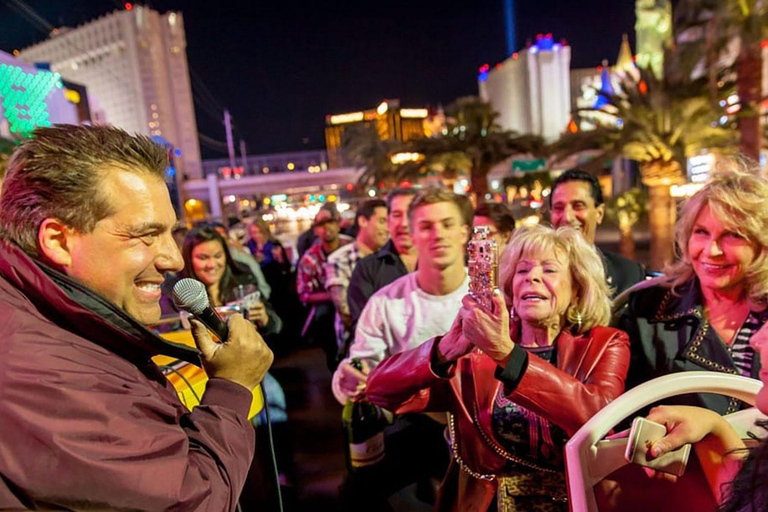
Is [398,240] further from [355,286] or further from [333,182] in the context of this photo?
[333,182]

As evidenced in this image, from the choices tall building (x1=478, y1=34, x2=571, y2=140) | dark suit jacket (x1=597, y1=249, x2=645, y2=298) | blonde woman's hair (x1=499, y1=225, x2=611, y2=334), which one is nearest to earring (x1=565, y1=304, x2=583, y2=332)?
blonde woman's hair (x1=499, y1=225, x2=611, y2=334)

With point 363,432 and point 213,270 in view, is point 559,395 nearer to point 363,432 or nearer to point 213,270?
point 363,432

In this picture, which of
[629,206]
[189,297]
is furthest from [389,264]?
[629,206]

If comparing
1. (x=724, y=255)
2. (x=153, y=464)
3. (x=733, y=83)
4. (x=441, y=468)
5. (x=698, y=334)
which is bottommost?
(x=441, y=468)

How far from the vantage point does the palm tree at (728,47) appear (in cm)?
860

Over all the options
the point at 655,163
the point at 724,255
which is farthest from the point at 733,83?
the point at 724,255

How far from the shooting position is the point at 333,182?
41406mm

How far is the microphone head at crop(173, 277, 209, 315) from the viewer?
130 cm

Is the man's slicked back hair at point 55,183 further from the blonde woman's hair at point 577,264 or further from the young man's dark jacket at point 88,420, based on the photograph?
the blonde woman's hair at point 577,264

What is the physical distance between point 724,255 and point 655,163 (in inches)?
430

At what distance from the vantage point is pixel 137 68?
59125 mm

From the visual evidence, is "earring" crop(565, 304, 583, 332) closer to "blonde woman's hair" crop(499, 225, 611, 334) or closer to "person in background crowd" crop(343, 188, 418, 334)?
"blonde woman's hair" crop(499, 225, 611, 334)

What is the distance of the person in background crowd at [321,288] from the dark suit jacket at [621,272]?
2456mm

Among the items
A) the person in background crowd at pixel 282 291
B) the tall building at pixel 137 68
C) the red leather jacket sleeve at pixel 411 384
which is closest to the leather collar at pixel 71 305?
the red leather jacket sleeve at pixel 411 384
